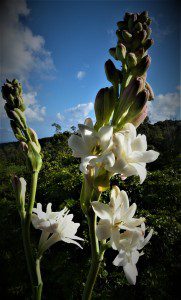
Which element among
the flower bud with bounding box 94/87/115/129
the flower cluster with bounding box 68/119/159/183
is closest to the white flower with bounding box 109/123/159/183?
the flower cluster with bounding box 68/119/159/183

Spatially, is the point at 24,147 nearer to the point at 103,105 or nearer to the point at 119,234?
the point at 103,105

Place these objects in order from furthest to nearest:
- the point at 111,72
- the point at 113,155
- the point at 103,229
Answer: the point at 111,72 < the point at 103,229 < the point at 113,155

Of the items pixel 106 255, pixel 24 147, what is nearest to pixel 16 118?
pixel 24 147

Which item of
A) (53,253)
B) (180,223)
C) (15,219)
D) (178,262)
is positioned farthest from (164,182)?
(15,219)

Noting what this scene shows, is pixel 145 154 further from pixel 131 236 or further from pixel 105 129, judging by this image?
pixel 131 236

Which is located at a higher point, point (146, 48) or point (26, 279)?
point (146, 48)

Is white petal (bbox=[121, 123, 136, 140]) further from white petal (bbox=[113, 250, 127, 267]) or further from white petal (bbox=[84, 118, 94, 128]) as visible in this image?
white petal (bbox=[113, 250, 127, 267])

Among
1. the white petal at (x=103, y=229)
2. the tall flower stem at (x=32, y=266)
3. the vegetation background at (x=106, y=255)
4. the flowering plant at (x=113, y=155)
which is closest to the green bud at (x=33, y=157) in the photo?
the flowering plant at (x=113, y=155)
